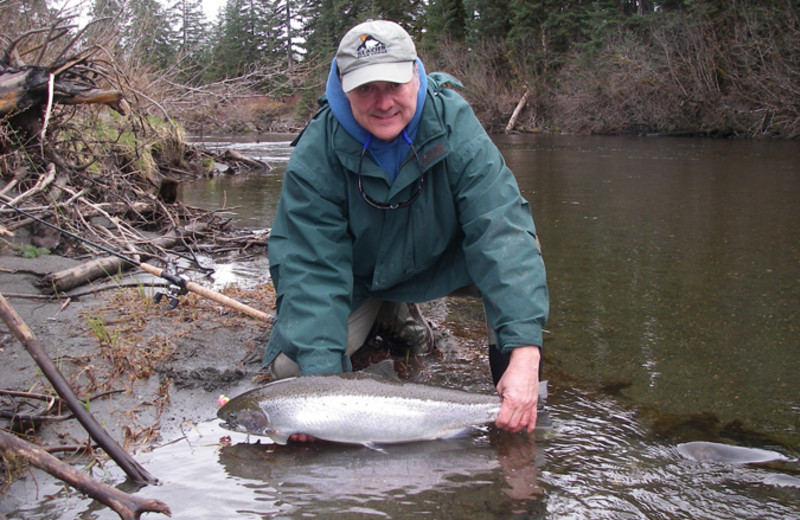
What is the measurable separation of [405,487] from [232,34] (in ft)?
242

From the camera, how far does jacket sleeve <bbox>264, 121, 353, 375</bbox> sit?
3.68 meters

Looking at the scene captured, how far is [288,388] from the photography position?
3488mm

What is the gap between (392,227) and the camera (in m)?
3.87

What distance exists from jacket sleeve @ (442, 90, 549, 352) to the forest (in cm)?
675

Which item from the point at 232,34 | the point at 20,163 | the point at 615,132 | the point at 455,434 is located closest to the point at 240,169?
the point at 20,163

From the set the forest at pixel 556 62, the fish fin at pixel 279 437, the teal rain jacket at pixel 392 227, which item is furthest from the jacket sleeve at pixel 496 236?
the forest at pixel 556 62

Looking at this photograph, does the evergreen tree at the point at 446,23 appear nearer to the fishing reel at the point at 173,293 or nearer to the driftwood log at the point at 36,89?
the driftwood log at the point at 36,89

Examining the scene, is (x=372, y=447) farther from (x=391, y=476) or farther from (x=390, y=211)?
(x=390, y=211)

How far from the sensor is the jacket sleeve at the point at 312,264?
12.1 ft

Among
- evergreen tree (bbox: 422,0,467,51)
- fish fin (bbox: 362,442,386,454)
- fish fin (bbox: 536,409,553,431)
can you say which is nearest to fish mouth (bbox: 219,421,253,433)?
fish fin (bbox: 362,442,386,454)

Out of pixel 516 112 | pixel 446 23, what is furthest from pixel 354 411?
pixel 446 23

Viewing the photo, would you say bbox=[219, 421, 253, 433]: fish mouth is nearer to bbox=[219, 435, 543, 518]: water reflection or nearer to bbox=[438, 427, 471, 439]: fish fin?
bbox=[219, 435, 543, 518]: water reflection

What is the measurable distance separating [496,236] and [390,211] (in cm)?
60

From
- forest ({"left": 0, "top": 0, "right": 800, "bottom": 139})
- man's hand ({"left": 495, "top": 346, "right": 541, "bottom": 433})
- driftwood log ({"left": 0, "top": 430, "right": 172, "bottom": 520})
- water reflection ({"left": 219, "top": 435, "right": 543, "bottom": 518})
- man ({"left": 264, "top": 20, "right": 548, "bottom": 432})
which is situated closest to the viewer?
driftwood log ({"left": 0, "top": 430, "right": 172, "bottom": 520})
